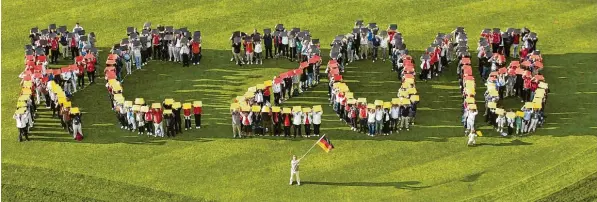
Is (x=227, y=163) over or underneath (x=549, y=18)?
underneath

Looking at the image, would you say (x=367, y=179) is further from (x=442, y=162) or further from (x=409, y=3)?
(x=409, y=3)

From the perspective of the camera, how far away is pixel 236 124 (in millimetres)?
60625

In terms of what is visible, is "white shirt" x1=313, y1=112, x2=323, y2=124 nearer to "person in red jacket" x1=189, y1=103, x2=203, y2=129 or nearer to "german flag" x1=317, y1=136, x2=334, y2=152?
"german flag" x1=317, y1=136, x2=334, y2=152

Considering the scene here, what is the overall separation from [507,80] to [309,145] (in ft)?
38.9

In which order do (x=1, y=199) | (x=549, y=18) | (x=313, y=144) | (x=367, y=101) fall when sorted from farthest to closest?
(x=549, y=18) → (x=367, y=101) → (x=313, y=144) → (x=1, y=199)

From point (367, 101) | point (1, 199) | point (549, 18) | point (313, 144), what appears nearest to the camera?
point (1, 199)

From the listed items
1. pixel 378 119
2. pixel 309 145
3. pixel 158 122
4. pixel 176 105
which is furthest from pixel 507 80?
pixel 158 122

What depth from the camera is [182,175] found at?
5703 cm

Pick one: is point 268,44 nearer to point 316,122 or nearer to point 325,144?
point 316,122

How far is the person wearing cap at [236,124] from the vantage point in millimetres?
60312

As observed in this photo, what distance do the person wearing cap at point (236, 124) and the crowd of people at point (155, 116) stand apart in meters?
2.02

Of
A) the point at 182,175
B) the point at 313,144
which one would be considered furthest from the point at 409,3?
the point at 182,175

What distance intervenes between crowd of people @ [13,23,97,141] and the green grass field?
742 millimetres

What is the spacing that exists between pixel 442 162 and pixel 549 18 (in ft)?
70.5
